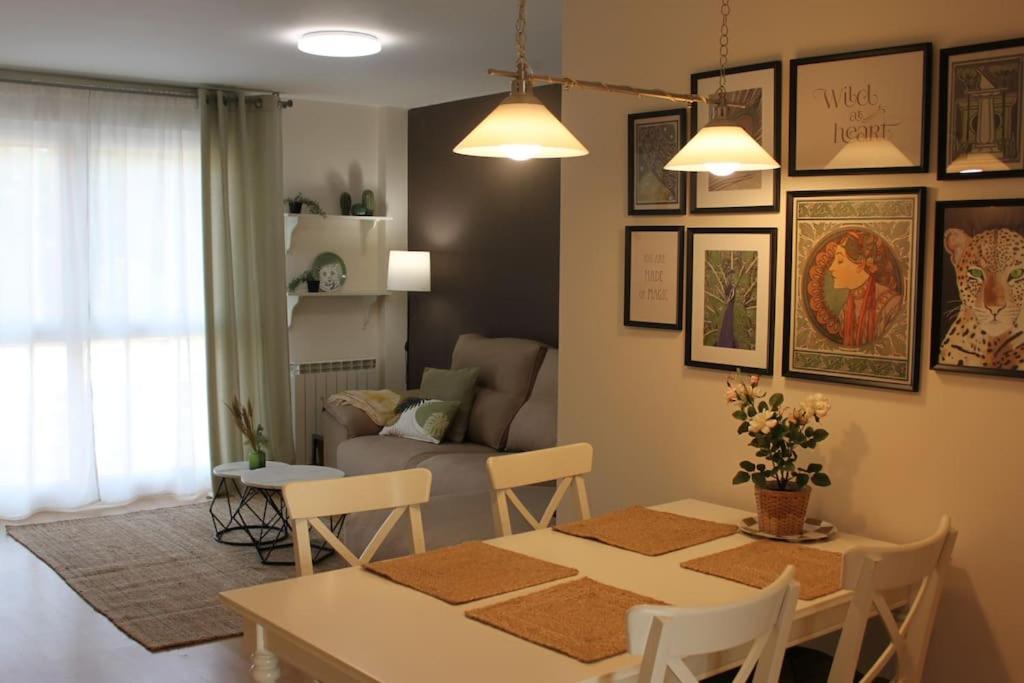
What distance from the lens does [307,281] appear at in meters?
7.29

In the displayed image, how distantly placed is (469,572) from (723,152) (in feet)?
3.97

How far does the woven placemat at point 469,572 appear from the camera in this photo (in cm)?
241

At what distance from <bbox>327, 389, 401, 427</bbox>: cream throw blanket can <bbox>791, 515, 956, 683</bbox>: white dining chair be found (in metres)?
4.18

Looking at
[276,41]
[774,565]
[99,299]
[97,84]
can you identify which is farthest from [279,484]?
[774,565]

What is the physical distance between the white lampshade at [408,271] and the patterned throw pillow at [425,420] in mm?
1044

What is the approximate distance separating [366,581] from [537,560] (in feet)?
1.41

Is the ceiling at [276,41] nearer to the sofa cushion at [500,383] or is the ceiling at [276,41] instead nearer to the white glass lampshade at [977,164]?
the sofa cushion at [500,383]

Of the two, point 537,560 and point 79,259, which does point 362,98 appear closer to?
point 79,259

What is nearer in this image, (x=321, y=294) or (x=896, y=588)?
(x=896, y=588)

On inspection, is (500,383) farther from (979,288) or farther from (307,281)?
(979,288)

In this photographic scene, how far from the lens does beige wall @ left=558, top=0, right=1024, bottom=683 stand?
8.82 feet

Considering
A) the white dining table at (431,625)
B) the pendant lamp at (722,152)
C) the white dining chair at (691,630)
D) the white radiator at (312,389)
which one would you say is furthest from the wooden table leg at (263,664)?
the white radiator at (312,389)

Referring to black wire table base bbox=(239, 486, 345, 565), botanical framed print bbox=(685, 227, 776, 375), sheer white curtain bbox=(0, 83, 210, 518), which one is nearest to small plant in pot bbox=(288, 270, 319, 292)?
sheer white curtain bbox=(0, 83, 210, 518)

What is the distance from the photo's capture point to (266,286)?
6996 mm
